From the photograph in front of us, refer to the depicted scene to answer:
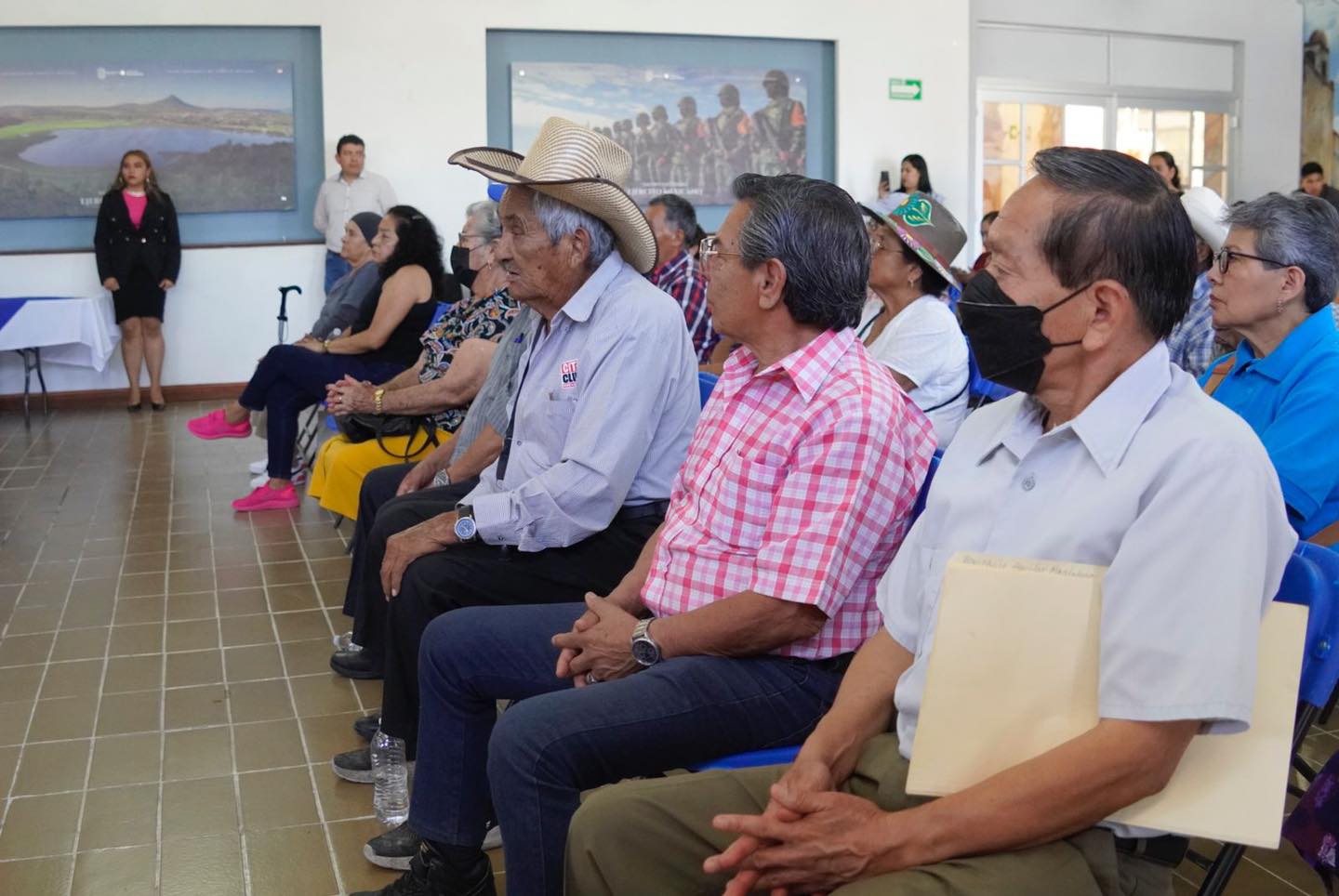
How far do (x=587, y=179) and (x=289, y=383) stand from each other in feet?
11.2

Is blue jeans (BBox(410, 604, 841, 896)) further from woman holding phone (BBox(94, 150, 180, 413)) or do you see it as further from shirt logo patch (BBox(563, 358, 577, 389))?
woman holding phone (BBox(94, 150, 180, 413))

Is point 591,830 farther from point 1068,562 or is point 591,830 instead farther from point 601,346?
point 601,346

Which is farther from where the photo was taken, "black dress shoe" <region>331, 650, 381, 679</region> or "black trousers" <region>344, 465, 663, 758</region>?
"black dress shoe" <region>331, 650, 381, 679</region>

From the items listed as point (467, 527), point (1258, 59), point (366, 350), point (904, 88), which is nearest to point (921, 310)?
point (467, 527)

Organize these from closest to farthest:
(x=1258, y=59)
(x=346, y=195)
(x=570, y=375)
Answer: (x=570, y=375) → (x=346, y=195) → (x=1258, y=59)

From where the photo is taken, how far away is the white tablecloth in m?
8.55

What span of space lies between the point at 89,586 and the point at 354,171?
526cm

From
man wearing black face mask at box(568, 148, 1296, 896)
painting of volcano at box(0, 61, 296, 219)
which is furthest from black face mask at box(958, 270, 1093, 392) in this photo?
painting of volcano at box(0, 61, 296, 219)

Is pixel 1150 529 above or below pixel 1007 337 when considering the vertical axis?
below

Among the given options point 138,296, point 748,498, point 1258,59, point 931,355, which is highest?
point 1258,59

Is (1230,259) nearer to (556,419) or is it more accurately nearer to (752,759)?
(556,419)

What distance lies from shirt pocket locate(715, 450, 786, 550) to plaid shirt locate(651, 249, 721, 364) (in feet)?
10.2

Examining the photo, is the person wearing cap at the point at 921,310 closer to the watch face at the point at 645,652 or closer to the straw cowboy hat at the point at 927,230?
the straw cowboy hat at the point at 927,230

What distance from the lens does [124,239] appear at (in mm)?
9078
